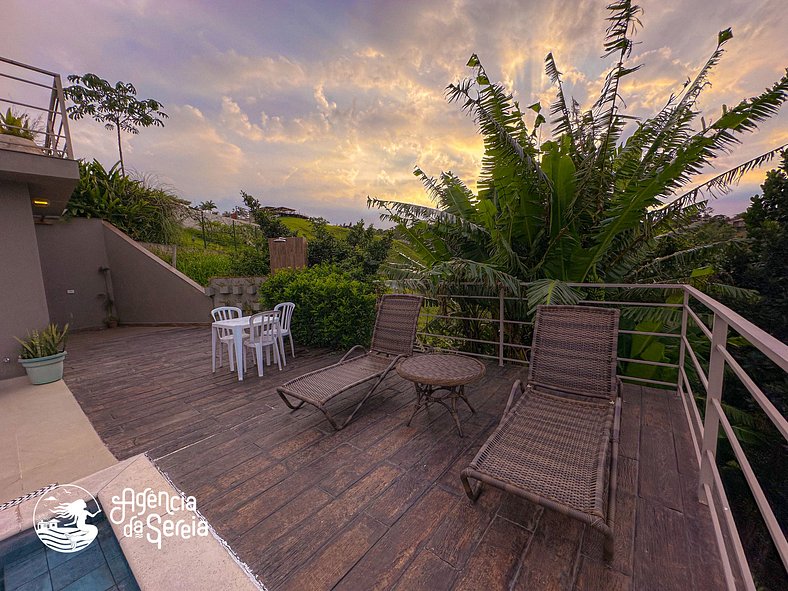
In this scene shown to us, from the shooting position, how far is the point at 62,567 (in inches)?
67.4

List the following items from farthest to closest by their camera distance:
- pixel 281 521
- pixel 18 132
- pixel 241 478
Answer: pixel 18 132 → pixel 241 478 → pixel 281 521

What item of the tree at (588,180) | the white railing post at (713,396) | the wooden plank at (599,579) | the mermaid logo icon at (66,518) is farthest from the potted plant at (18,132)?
the white railing post at (713,396)

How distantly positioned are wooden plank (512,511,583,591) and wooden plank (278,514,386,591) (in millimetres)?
744

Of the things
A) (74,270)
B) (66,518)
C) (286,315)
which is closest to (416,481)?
(66,518)

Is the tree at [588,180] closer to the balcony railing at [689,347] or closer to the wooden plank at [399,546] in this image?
the balcony railing at [689,347]

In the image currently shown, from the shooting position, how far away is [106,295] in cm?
930

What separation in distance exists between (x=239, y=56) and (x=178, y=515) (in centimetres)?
779

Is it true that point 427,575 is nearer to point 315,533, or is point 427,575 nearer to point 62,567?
point 315,533

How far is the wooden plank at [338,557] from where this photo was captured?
1479 millimetres

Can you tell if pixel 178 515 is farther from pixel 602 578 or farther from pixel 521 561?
pixel 602 578

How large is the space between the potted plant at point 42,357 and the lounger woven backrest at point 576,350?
20.8ft

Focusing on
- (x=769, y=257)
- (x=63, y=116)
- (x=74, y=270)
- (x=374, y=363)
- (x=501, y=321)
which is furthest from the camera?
(x=74, y=270)

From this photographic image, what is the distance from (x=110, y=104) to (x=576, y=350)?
671 inches

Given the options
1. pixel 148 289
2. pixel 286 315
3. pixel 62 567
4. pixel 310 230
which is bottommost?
pixel 62 567
